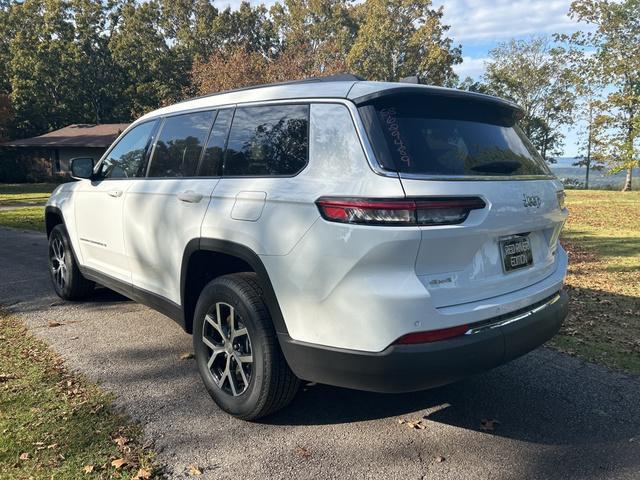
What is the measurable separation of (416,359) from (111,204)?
318 centimetres

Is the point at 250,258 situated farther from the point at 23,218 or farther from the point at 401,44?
the point at 401,44

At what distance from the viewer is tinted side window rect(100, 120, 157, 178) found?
4.29 m

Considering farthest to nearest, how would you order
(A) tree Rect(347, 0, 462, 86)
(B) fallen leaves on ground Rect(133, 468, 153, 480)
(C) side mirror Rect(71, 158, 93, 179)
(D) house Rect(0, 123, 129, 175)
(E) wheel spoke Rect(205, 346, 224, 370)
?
(A) tree Rect(347, 0, 462, 86)
(D) house Rect(0, 123, 129, 175)
(C) side mirror Rect(71, 158, 93, 179)
(E) wheel spoke Rect(205, 346, 224, 370)
(B) fallen leaves on ground Rect(133, 468, 153, 480)

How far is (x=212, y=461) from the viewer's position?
272 cm

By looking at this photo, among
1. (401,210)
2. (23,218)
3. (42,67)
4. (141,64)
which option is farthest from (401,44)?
(401,210)

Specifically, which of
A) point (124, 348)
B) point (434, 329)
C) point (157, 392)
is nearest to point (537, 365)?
point (434, 329)

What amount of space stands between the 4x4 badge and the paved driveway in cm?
136

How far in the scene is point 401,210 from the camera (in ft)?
7.80

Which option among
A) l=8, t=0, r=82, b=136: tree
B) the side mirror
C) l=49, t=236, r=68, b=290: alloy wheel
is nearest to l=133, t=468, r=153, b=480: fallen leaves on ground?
the side mirror

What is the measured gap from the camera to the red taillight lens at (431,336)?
2428 mm

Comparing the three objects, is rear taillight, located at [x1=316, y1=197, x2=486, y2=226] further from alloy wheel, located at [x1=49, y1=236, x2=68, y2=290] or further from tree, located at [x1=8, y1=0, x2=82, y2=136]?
tree, located at [x1=8, y1=0, x2=82, y2=136]

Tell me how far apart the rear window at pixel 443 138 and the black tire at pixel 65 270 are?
4.09m

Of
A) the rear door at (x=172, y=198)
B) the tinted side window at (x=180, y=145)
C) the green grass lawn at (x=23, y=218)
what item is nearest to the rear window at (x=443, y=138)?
the rear door at (x=172, y=198)

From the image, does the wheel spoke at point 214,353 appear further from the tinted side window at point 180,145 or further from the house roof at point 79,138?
the house roof at point 79,138
